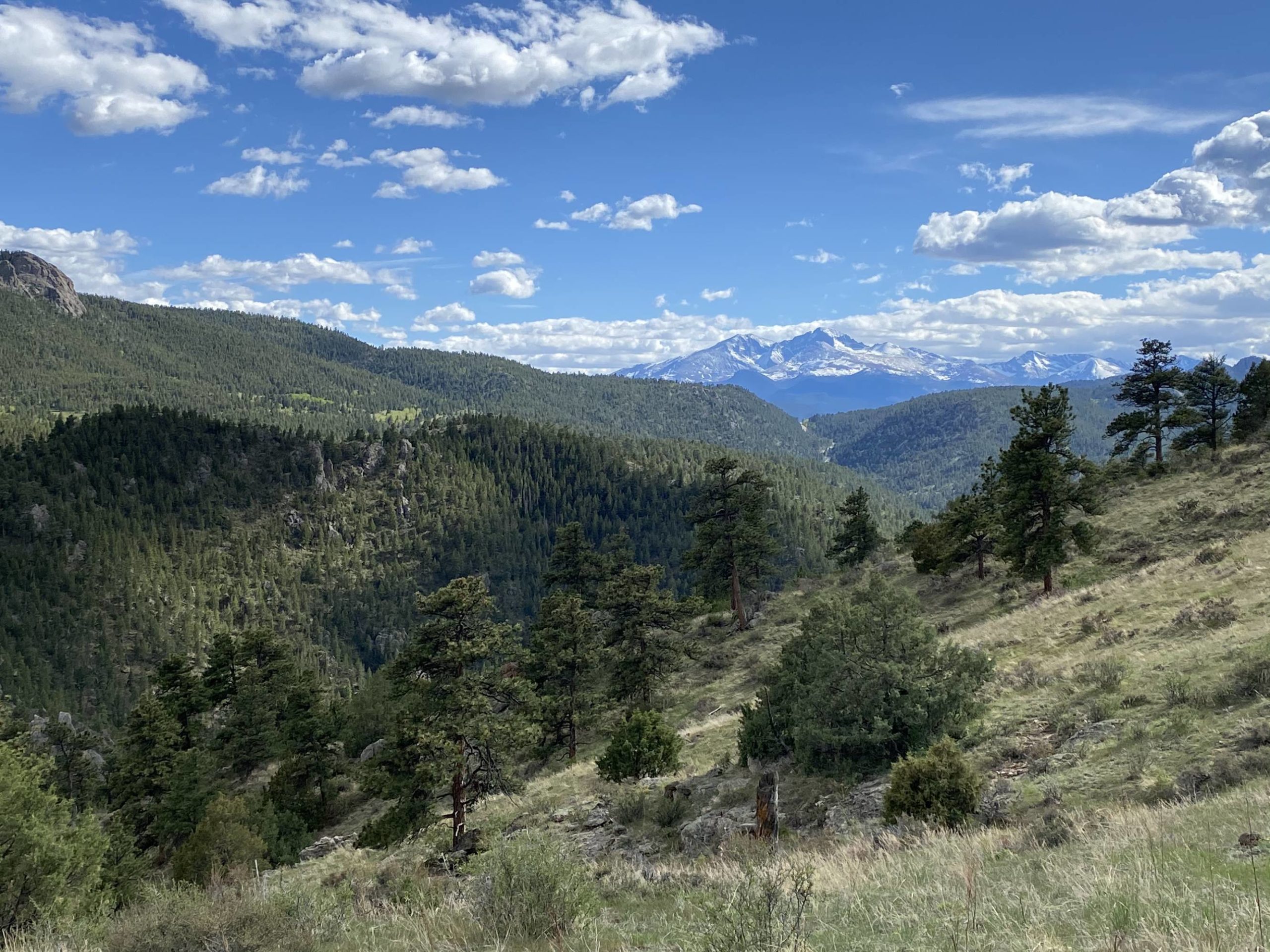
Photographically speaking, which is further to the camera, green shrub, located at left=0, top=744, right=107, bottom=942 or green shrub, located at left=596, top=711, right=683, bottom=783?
green shrub, located at left=596, top=711, right=683, bottom=783

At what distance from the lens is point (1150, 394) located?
48.5 metres

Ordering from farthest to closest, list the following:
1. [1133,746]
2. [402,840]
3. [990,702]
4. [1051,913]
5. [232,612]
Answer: [232,612], [402,840], [990,702], [1133,746], [1051,913]

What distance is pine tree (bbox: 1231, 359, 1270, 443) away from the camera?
166 feet

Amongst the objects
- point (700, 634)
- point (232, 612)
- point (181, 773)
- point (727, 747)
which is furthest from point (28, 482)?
point (727, 747)

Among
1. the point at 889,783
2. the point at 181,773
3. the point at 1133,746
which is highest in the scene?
the point at 1133,746

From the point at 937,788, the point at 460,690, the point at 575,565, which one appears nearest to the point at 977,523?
the point at 575,565

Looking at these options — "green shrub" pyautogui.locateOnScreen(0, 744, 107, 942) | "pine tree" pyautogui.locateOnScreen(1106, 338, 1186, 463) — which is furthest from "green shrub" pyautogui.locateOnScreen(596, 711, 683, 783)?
"pine tree" pyautogui.locateOnScreen(1106, 338, 1186, 463)

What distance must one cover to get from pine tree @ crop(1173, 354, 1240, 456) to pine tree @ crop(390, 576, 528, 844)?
4871 cm

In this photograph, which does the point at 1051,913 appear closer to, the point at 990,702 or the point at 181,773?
the point at 990,702

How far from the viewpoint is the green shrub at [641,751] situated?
24.3 meters

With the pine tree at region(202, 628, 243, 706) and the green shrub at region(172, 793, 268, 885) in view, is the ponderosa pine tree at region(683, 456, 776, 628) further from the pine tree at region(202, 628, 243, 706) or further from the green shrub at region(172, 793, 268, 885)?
the pine tree at region(202, 628, 243, 706)

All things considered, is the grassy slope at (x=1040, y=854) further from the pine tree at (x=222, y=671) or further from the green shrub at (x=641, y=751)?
the pine tree at (x=222, y=671)

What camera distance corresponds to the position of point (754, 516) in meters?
50.4

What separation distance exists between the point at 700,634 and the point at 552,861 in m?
46.0
